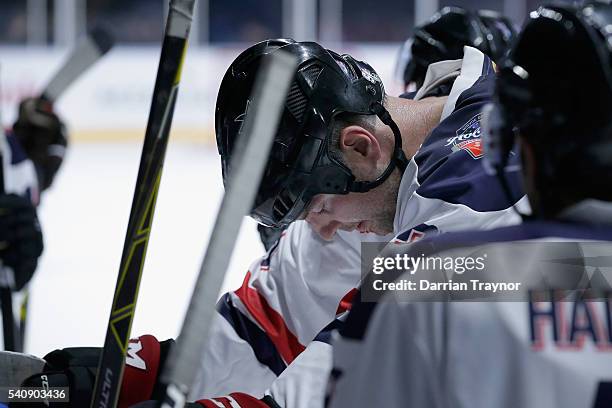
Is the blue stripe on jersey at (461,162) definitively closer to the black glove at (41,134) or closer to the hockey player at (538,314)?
the hockey player at (538,314)

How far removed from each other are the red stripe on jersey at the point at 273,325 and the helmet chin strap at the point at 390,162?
338 mm

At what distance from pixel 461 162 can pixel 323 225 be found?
1.15ft

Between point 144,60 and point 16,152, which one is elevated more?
point 16,152

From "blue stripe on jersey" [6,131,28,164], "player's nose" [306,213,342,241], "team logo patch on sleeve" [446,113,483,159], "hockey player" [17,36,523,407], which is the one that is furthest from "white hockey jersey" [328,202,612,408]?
"blue stripe on jersey" [6,131,28,164]

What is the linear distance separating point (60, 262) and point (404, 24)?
5.11 metres

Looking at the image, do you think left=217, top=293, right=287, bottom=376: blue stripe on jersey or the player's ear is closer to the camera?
the player's ear

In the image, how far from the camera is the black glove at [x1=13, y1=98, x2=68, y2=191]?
2.94 metres

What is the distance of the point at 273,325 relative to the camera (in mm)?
1855

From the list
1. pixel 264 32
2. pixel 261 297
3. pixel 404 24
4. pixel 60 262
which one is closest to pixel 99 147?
pixel 264 32

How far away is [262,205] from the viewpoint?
160cm

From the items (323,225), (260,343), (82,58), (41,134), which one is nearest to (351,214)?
(323,225)

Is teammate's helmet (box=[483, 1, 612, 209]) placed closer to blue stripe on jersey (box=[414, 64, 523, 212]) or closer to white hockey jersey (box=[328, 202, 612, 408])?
white hockey jersey (box=[328, 202, 612, 408])

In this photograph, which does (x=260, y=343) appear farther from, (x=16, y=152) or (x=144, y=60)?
(x=144, y=60)

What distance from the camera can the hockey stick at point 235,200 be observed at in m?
0.81
